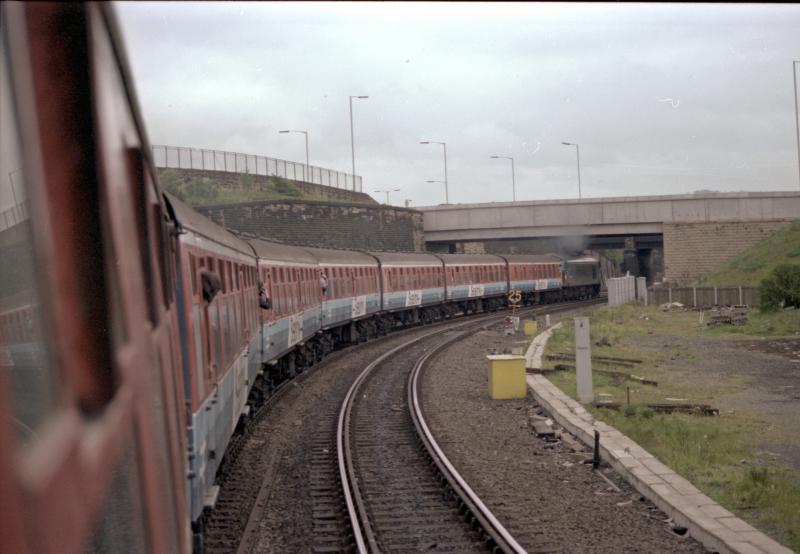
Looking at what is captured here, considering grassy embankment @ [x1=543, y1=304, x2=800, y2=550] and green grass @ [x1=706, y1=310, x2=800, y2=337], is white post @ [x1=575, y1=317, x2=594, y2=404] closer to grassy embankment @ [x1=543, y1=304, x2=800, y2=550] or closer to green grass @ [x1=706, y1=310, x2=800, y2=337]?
grassy embankment @ [x1=543, y1=304, x2=800, y2=550]

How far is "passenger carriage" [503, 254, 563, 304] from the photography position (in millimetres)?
49250

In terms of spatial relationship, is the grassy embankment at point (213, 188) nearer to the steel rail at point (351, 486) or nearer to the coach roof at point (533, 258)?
the steel rail at point (351, 486)

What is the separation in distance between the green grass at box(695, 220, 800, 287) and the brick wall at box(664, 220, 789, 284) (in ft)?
0.88

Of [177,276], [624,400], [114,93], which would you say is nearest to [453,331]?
[624,400]

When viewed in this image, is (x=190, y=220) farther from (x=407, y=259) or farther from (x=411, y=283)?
(x=407, y=259)

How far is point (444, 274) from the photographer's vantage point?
40.1 m

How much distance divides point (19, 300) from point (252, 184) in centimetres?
1788

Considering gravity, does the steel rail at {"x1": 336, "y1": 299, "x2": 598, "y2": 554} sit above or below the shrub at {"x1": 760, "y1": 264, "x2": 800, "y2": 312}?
below

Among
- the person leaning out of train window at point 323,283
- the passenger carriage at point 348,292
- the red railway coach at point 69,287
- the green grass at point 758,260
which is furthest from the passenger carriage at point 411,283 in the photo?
the red railway coach at point 69,287

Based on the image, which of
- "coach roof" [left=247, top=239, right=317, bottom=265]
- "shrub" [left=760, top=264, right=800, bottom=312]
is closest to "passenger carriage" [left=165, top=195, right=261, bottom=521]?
"coach roof" [left=247, top=239, right=317, bottom=265]

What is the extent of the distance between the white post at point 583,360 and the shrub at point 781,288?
1794 cm

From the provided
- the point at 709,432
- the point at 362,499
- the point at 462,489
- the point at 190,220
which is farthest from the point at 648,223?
the point at 190,220

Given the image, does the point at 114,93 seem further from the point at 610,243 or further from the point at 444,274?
the point at 610,243

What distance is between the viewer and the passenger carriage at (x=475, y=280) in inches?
1625
